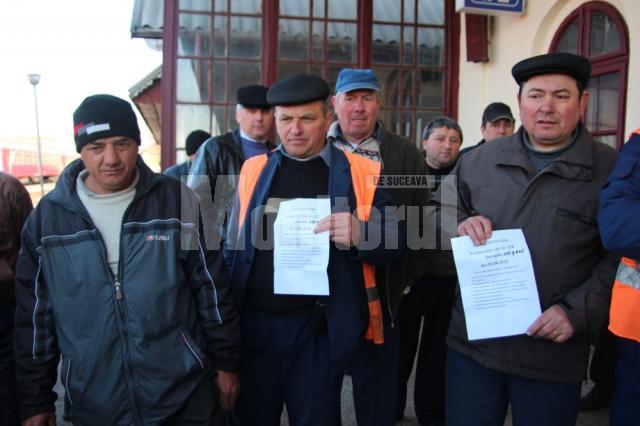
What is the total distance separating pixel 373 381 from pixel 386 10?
5.87 m

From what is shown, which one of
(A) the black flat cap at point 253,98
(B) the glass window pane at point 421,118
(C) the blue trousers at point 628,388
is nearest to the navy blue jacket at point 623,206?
(C) the blue trousers at point 628,388

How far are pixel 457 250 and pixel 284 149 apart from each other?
0.85 metres

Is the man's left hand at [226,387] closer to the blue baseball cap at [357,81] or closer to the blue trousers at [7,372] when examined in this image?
the blue trousers at [7,372]

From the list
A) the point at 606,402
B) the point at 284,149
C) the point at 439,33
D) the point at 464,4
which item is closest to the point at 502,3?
the point at 464,4

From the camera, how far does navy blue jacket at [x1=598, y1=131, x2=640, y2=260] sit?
1678 mm

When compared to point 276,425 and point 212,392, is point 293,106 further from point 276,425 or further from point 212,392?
point 276,425

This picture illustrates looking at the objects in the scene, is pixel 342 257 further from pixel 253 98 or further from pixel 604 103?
pixel 604 103

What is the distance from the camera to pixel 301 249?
2.03m

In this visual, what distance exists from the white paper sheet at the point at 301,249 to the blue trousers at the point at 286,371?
208 millimetres

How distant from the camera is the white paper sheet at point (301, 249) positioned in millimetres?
2016

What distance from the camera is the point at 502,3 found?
5.75 m

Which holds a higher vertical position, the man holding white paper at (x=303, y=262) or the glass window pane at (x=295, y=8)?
the glass window pane at (x=295, y=8)

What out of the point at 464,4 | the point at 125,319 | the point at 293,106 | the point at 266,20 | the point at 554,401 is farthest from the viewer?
the point at 266,20

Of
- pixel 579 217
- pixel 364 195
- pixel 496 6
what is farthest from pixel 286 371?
pixel 496 6
